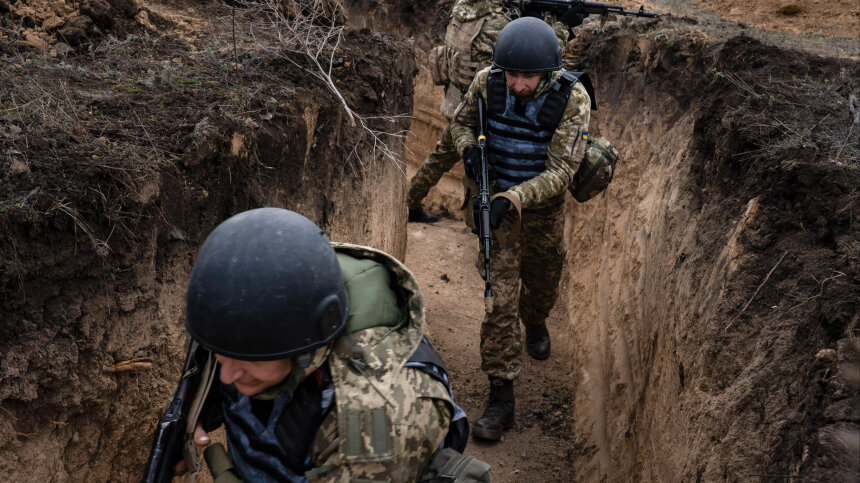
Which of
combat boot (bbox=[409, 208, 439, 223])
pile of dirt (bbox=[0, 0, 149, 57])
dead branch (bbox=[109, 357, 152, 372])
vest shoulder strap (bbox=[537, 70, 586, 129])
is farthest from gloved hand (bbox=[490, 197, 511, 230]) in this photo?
combat boot (bbox=[409, 208, 439, 223])

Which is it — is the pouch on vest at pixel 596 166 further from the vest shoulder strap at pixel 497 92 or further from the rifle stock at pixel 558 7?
the rifle stock at pixel 558 7

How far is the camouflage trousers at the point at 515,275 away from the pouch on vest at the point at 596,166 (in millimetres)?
281

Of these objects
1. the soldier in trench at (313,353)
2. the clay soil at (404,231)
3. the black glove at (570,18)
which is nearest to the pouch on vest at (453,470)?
the soldier in trench at (313,353)

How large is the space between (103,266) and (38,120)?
2.99 feet

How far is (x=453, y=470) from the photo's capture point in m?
2.04

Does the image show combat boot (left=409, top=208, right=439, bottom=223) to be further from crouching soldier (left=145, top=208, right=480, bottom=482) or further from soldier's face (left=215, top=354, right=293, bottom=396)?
soldier's face (left=215, top=354, right=293, bottom=396)

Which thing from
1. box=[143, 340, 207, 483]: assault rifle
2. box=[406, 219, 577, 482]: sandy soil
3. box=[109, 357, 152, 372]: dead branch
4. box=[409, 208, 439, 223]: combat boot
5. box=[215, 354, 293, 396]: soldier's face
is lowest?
box=[409, 208, 439, 223]: combat boot

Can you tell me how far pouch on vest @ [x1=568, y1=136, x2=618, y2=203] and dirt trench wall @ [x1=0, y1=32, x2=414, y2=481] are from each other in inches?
75.6

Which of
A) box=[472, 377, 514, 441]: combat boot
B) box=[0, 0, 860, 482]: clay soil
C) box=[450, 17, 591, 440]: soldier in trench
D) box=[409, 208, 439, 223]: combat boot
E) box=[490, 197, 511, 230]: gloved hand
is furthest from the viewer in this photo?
box=[409, 208, 439, 223]: combat boot

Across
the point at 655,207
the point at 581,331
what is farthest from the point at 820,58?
the point at 581,331

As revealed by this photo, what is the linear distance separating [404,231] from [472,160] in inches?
89.3

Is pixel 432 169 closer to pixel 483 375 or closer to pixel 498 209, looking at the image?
pixel 498 209

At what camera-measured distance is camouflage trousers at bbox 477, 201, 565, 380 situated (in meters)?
4.72

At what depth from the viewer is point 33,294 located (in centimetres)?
275
